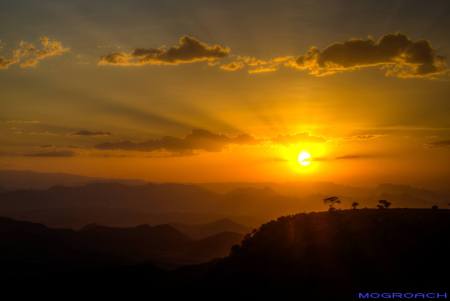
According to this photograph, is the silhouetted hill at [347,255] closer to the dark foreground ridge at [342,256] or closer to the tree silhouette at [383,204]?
the dark foreground ridge at [342,256]

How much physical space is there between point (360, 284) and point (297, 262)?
13.9 meters

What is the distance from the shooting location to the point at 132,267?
373 feet

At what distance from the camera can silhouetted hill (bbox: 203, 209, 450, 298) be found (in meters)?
59.8

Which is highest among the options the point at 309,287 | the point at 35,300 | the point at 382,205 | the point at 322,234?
the point at 382,205

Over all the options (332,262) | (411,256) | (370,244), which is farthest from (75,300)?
(411,256)

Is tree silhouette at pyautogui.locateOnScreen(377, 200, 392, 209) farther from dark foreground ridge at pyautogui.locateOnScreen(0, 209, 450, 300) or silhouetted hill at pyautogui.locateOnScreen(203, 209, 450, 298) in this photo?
silhouetted hill at pyautogui.locateOnScreen(203, 209, 450, 298)

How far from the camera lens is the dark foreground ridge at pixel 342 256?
59.8 m

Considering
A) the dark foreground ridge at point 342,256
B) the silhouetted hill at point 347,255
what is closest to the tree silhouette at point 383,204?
the dark foreground ridge at point 342,256

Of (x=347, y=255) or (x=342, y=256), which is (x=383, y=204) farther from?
(x=342, y=256)

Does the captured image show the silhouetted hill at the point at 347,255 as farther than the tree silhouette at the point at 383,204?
No

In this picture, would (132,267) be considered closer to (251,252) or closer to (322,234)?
(251,252)

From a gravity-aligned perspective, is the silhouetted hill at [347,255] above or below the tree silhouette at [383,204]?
below

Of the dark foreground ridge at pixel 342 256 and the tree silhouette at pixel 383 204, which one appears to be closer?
the dark foreground ridge at pixel 342 256

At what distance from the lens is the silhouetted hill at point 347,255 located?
59.8 metres
